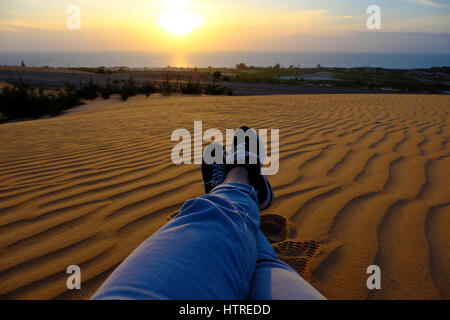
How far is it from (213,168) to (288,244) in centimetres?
76

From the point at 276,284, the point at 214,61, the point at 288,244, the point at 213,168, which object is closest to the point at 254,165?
the point at 213,168

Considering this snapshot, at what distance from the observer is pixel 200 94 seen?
1188 centimetres

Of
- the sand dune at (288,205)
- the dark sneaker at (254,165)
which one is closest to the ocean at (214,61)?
the sand dune at (288,205)

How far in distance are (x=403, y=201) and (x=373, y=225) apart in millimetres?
A: 415

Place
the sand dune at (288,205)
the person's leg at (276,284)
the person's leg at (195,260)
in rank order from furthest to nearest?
the sand dune at (288,205)
the person's leg at (276,284)
the person's leg at (195,260)

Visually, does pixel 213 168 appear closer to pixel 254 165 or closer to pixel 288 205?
pixel 254 165

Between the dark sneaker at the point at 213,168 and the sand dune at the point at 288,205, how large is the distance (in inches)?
7.2

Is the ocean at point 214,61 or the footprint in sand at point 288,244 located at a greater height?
the ocean at point 214,61

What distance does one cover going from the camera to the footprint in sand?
51.2 inches

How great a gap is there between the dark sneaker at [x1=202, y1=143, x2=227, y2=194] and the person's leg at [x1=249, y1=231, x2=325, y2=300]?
0.87 meters

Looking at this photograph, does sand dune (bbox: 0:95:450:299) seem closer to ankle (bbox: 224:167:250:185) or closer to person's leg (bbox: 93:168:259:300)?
ankle (bbox: 224:167:250:185)

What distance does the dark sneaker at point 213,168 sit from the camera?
1.86 m

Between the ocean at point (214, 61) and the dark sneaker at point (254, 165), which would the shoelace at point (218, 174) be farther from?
the ocean at point (214, 61)

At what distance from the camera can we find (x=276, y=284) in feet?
2.80
